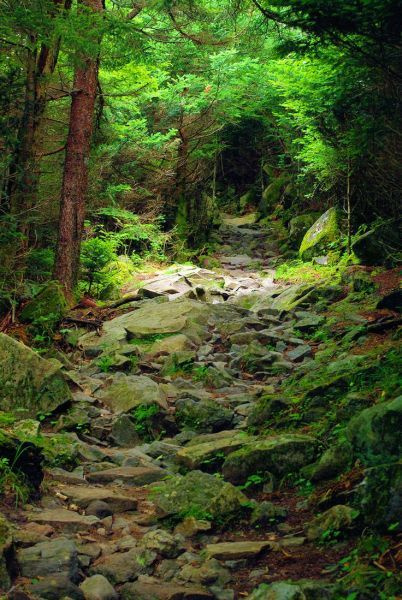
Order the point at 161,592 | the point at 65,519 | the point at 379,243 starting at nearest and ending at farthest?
the point at 161,592, the point at 65,519, the point at 379,243

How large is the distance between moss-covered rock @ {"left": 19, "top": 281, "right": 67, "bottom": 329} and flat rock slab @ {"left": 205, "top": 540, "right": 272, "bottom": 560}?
7.26m

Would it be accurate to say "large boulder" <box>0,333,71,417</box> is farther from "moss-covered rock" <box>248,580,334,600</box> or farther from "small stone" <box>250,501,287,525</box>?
"moss-covered rock" <box>248,580,334,600</box>

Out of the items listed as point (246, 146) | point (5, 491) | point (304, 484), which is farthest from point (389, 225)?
point (246, 146)

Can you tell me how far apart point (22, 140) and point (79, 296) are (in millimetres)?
3745

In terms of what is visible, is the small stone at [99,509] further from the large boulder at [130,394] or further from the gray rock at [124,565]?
the large boulder at [130,394]

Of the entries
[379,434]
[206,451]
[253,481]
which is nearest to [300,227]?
[206,451]

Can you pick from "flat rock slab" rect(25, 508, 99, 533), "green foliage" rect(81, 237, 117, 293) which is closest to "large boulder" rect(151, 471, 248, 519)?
"flat rock slab" rect(25, 508, 99, 533)

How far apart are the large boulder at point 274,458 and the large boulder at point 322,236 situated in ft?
42.1

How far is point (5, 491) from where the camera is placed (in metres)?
4.14

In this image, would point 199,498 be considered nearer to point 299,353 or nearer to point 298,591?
point 298,591

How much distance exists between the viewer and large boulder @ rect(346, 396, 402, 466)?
3.53m

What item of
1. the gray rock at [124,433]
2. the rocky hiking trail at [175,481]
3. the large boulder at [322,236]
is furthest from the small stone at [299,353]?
the large boulder at [322,236]

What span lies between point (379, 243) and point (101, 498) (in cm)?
1063

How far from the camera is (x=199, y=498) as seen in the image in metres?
4.30
